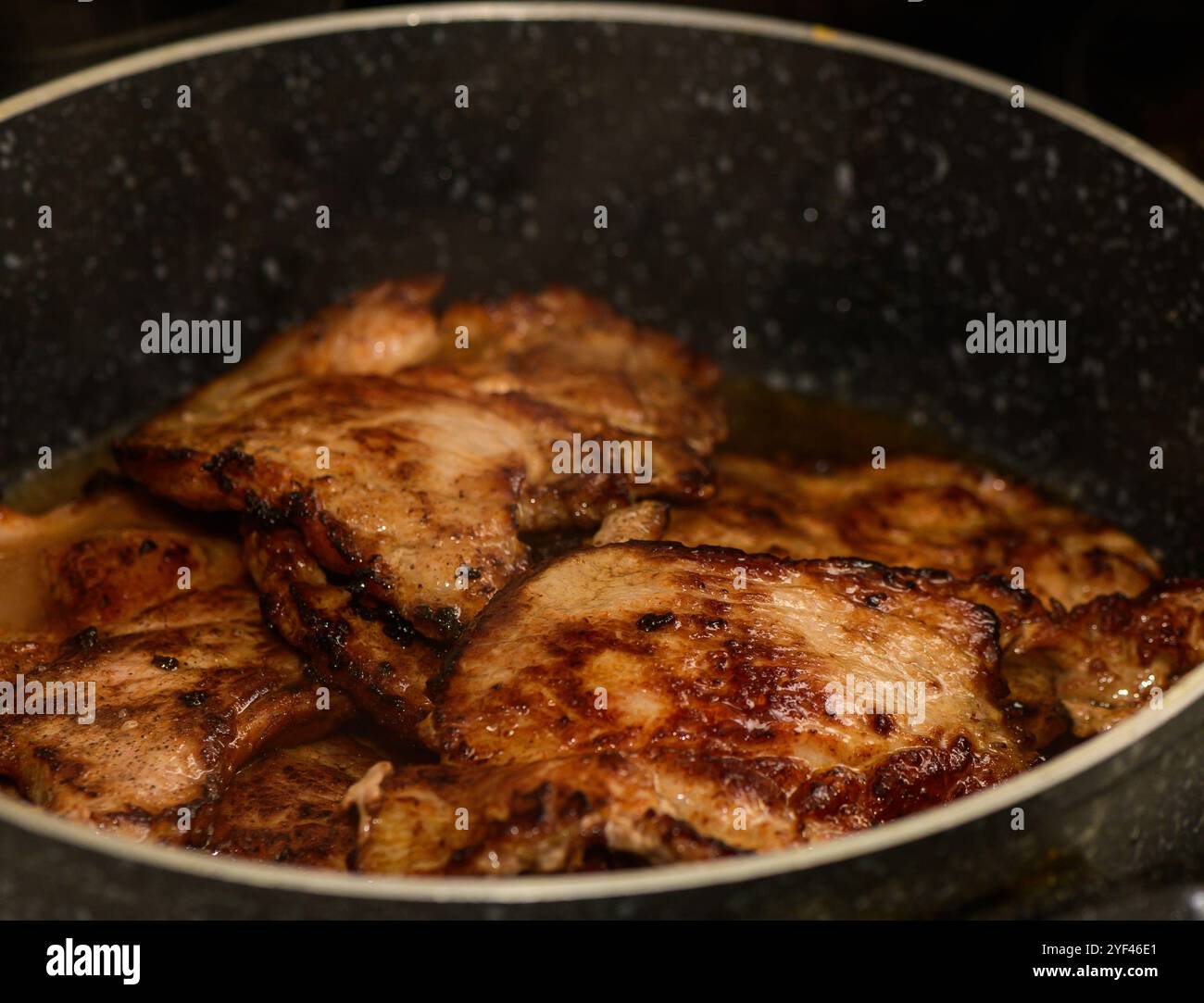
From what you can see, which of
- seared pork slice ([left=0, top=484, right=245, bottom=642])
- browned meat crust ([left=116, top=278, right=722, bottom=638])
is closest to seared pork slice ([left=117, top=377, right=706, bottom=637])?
browned meat crust ([left=116, top=278, right=722, bottom=638])

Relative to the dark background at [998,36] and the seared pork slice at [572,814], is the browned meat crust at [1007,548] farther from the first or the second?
the dark background at [998,36]

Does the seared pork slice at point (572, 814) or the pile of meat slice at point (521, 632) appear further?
the pile of meat slice at point (521, 632)

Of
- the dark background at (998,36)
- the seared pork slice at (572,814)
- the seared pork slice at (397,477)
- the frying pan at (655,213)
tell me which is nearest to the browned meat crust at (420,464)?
the seared pork slice at (397,477)

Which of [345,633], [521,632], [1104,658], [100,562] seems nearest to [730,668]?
[521,632]

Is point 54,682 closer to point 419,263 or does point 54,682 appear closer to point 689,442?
point 689,442

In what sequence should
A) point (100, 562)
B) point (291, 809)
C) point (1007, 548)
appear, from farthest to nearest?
point (1007, 548)
point (100, 562)
point (291, 809)

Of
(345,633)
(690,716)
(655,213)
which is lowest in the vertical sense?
(690,716)

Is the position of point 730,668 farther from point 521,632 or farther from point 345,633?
point 345,633
